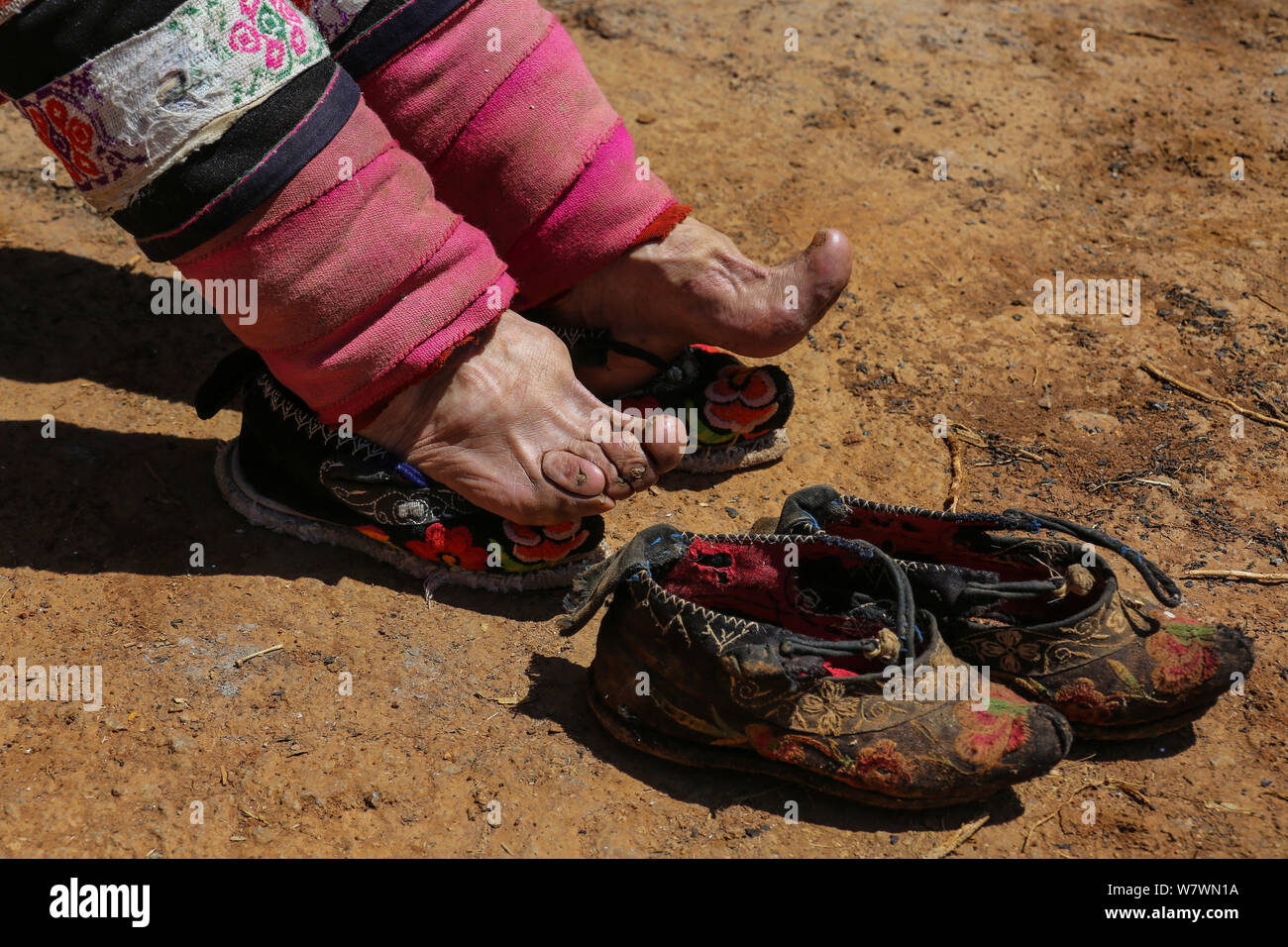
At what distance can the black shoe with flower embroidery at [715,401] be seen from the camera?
2295 mm

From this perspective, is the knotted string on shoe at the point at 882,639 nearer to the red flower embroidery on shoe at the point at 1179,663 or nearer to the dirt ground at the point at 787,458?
the dirt ground at the point at 787,458

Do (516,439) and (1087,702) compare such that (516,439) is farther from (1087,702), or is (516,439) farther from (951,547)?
(1087,702)

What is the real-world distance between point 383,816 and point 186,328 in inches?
61.8

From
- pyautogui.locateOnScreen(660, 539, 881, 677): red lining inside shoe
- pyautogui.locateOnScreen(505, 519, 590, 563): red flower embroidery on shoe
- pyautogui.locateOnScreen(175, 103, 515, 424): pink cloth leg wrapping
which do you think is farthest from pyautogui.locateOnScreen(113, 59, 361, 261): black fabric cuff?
pyautogui.locateOnScreen(660, 539, 881, 677): red lining inside shoe

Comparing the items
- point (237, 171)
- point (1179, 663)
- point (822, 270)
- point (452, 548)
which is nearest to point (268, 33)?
point (237, 171)

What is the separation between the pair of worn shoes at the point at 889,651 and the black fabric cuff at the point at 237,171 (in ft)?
2.60

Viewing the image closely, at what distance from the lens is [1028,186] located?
322 cm

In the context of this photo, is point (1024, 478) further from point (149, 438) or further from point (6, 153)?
point (6, 153)

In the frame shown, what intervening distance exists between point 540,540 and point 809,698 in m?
0.62

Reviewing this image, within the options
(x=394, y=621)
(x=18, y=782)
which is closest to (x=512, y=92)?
(x=394, y=621)

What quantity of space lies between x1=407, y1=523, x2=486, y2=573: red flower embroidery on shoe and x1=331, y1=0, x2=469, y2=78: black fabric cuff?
2.80ft

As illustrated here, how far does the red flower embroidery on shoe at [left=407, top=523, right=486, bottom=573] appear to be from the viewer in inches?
77.8

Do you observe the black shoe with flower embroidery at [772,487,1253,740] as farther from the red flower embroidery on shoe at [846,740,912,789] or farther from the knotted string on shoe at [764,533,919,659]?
the red flower embroidery on shoe at [846,740,912,789]

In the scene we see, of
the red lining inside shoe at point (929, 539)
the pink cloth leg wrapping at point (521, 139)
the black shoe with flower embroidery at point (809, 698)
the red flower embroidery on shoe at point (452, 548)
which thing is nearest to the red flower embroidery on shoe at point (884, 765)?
the black shoe with flower embroidery at point (809, 698)
